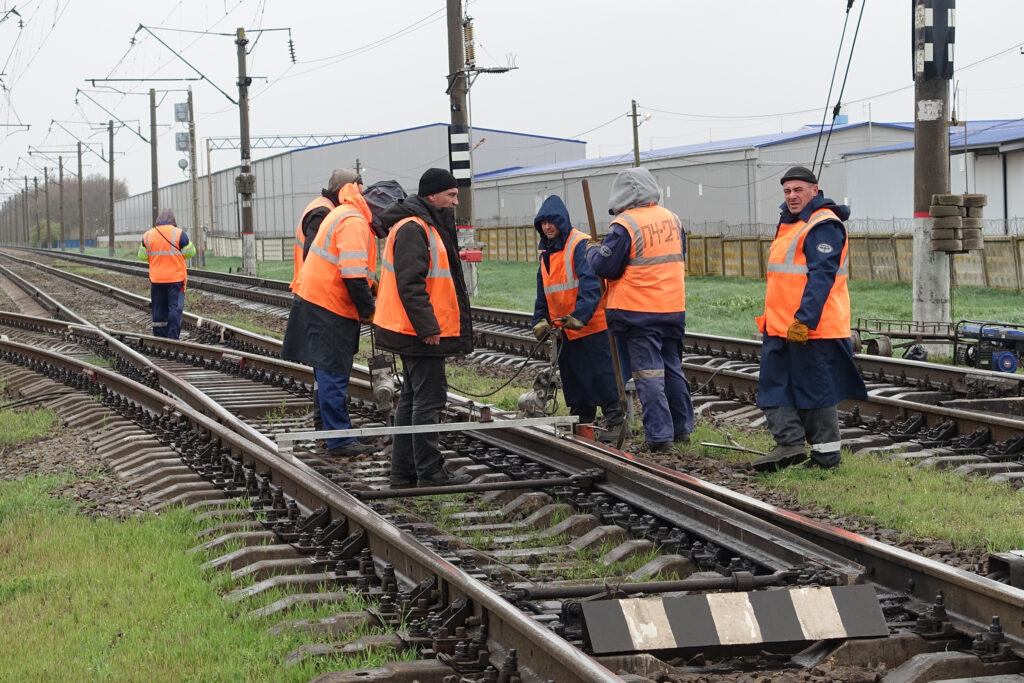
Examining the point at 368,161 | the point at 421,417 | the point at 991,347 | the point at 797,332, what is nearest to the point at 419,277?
the point at 421,417

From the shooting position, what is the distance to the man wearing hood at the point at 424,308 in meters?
7.27

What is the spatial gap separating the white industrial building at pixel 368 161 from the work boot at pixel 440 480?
192 feet

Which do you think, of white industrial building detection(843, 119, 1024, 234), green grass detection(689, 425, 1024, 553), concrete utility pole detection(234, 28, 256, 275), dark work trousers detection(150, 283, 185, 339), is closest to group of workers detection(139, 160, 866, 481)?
green grass detection(689, 425, 1024, 553)

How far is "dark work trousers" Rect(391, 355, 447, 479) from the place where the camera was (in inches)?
291

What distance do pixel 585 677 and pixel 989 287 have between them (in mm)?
23098

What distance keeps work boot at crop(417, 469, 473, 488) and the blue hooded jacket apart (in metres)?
1.77

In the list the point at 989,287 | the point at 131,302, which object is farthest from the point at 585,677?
the point at 131,302

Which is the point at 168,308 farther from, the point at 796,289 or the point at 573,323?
the point at 796,289

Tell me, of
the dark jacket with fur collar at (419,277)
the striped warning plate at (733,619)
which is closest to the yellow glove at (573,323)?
the dark jacket with fur collar at (419,277)

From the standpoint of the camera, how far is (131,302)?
27.3 m

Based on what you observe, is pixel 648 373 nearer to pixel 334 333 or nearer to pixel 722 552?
pixel 334 333

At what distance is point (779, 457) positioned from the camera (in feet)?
25.5

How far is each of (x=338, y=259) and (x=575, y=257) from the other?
167 centimetres

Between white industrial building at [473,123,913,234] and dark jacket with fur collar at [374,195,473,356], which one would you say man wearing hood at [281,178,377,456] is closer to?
dark jacket with fur collar at [374,195,473,356]
